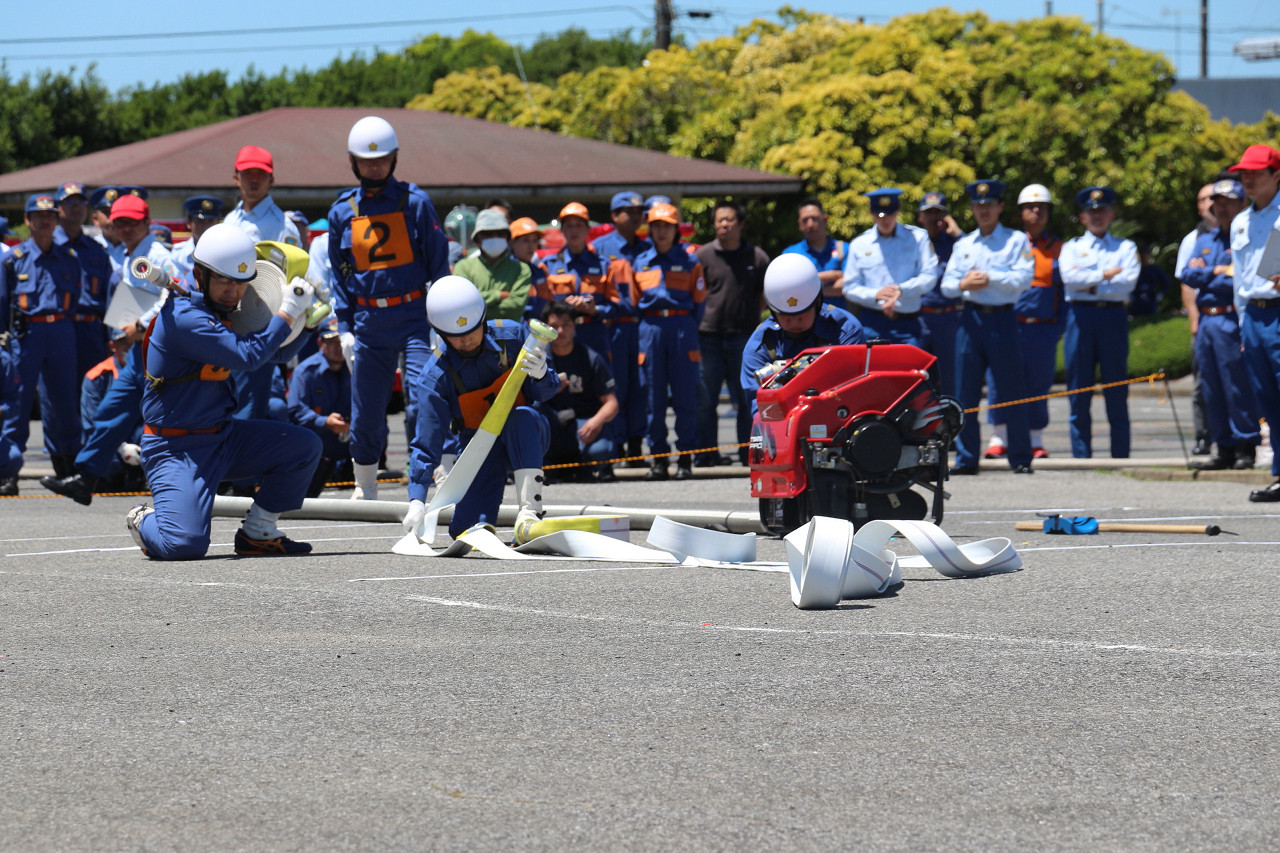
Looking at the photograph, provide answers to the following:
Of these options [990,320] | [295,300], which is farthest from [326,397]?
[990,320]

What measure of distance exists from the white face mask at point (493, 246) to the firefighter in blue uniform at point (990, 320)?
3823 mm

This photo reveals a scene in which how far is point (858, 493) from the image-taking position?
28.2ft

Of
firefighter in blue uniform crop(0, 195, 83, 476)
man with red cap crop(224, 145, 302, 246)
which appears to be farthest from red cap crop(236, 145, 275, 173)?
firefighter in blue uniform crop(0, 195, 83, 476)

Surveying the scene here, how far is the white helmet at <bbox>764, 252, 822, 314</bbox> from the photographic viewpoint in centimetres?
937

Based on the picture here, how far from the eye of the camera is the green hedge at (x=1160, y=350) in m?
26.2

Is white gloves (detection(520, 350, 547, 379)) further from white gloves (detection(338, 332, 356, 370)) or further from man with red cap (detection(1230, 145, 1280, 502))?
man with red cap (detection(1230, 145, 1280, 502))

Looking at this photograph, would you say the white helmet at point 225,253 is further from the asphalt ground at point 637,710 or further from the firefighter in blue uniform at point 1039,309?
the firefighter in blue uniform at point 1039,309

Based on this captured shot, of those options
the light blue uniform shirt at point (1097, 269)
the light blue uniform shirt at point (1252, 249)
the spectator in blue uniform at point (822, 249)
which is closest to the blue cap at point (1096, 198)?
the light blue uniform shirt at point (1097, 269)

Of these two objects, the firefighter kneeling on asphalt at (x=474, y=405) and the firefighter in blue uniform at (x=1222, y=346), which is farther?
the firefighter in blue uniform at (x=1222, y=346)

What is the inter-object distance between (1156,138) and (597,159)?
35.9 feet

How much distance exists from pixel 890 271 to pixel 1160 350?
14.9m

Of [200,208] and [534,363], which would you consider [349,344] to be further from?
[534,363]

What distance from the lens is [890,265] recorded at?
13328 millimetres

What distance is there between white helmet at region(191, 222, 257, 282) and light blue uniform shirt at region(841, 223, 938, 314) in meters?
6.24
